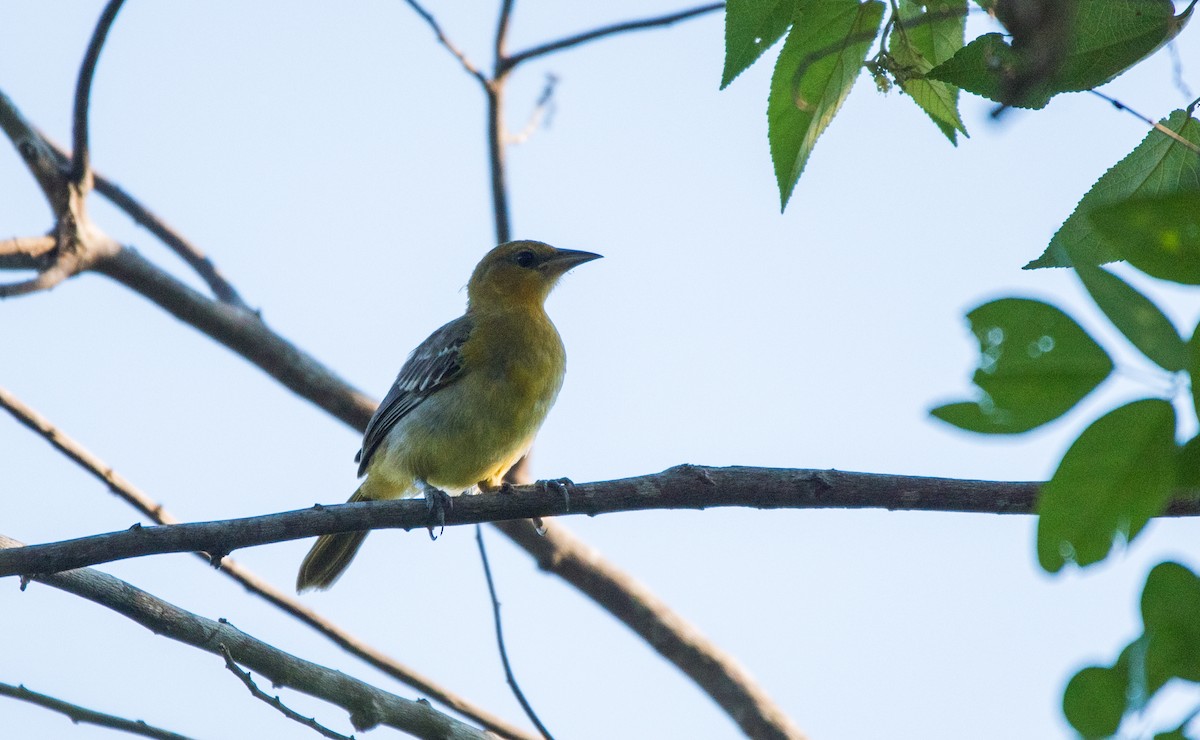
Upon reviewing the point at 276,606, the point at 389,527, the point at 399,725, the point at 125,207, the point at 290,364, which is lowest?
the point at 399,725

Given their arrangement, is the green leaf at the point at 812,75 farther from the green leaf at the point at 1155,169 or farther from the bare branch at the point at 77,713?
the bare branch at the point at 77,713

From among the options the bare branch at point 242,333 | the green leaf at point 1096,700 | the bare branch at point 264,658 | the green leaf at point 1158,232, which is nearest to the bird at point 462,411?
the bare branch at point 242,333

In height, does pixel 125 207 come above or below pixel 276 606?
above

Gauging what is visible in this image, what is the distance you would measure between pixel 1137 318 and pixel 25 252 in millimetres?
6118

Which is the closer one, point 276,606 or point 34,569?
point 34,569

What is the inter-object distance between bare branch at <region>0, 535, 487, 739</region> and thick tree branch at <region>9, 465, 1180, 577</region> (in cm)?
16

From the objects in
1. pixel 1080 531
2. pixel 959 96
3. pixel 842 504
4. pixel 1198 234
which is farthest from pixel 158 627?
pixel 1198 234

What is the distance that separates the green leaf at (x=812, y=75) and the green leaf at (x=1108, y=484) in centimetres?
165

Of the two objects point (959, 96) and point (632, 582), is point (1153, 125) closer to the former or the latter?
point (959, 96)

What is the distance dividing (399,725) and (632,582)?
3.35 m

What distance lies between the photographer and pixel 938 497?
3.82 metres

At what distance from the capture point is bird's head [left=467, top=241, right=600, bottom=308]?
8.39m

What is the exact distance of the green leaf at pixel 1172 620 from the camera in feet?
5.08

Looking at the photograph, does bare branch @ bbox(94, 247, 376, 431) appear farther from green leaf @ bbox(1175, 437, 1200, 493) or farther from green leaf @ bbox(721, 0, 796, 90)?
green leaf @ bbox(1175, 437, 1200, 493)
